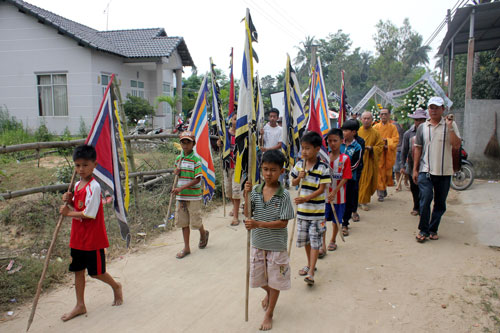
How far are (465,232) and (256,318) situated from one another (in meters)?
3.79

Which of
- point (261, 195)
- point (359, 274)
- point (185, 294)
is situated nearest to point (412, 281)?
point (359, 274)

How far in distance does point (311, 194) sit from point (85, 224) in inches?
82.5

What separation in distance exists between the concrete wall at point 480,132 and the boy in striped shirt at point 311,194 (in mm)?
7371

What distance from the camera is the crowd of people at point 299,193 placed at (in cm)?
302

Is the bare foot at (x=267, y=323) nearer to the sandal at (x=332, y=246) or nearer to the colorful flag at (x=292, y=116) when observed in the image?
the sandal at (x=332, y=246)

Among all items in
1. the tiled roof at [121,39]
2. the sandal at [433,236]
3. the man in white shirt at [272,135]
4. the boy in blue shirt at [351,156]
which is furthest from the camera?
the tiled roof at [121,39]

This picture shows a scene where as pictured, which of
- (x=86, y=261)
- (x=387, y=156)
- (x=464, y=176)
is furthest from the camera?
(x=464, y=176)

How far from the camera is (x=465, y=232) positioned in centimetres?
537

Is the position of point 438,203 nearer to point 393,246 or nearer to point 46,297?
point 393,246

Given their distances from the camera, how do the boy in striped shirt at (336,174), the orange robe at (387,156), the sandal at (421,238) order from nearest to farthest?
the boy in striped shirt at (336,174)
the sandal at (421,238)
the orange robe at (387,156)

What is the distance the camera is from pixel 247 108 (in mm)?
3607

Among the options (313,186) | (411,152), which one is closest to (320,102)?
(411,152)

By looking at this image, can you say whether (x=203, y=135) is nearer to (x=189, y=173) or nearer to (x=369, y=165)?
(x=189, y=173)

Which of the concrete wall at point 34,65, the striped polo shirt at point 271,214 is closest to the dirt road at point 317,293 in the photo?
the striped polo shirt at point 271,214
